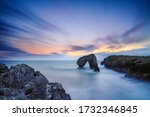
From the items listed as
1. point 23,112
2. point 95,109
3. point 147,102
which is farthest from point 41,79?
point 147,102

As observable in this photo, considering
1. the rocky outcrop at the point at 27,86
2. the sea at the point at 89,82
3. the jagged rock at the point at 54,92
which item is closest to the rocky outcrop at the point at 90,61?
the sea at the point at 89,82

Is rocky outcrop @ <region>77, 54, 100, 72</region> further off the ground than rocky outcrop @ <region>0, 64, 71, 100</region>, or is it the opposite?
rocky outcrop @ <region>77, 54, 100, 72</region>

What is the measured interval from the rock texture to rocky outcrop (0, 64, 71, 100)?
1.14 metres

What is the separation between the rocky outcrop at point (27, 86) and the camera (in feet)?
7.43

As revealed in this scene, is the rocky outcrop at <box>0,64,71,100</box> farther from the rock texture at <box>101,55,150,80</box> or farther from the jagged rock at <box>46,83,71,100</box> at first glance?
the rock texture at <box>101,55,150,80</box>

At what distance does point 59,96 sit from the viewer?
226 cm

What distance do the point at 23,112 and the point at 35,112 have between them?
0.10 metres

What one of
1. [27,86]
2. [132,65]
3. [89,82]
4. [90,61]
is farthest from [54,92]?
[132,65]

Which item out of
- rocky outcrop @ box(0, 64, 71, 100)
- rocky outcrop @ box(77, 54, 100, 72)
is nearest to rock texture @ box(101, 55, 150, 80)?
rocky outcrop @ box(77, 54, 100, 72)

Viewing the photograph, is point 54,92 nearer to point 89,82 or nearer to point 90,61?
point 89,82

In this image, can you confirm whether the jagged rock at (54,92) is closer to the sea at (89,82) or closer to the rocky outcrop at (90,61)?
the sea at (89,82)

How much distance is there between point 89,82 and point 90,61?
1.17 feet

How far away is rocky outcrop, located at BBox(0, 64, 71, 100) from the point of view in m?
2.27

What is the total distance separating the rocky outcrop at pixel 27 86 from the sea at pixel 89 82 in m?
0.41
